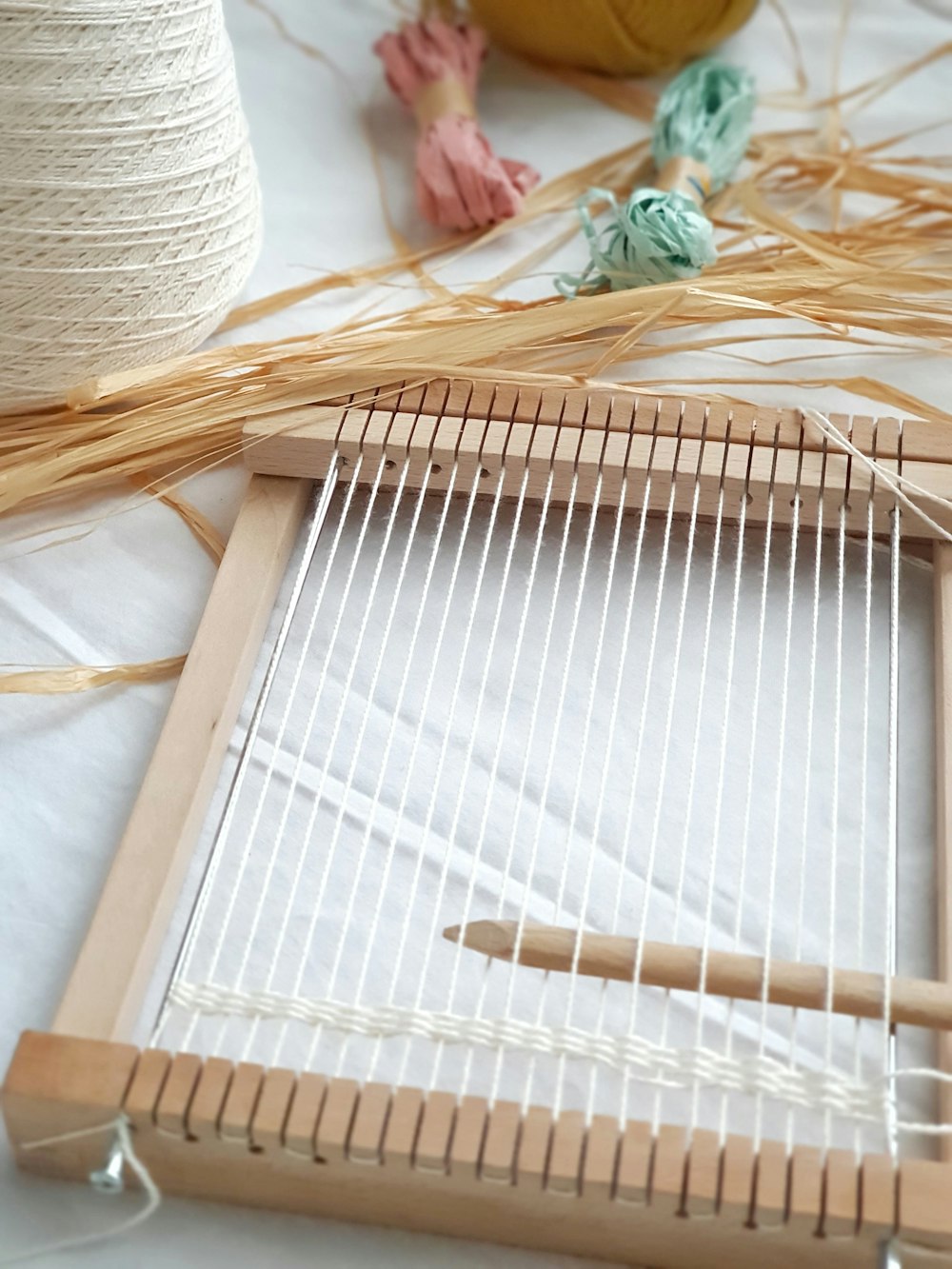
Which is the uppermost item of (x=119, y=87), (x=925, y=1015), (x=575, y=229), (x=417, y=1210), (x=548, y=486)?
(x=575, y=229)

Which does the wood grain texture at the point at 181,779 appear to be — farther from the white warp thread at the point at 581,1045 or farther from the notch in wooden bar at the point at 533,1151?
the notch in wooden bar at the point at 533,1151

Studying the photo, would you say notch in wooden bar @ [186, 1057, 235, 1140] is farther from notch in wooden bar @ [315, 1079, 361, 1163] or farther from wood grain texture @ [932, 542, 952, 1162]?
wood grain texture @ [932, 542, 952, 1162]

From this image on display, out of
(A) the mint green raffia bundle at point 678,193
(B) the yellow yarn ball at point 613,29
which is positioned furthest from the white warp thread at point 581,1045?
(B) the yellow yarn ball at point 613,29

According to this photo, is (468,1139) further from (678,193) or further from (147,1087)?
(678,193)

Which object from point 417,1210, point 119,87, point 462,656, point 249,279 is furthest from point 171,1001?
point 249,279

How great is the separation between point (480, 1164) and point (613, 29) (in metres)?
0.97

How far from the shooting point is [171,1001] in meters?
0.66

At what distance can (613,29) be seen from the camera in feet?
3.89

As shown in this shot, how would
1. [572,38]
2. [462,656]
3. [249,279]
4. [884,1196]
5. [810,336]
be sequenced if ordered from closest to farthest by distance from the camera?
[884,1196] < [462,656] < [810,336] < [249,279] < [572,38]

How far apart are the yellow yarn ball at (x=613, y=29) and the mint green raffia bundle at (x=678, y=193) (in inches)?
1.4

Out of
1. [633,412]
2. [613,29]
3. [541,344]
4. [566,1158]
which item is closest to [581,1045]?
[566,1158]

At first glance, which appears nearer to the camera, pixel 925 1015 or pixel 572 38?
pixel 925 1015

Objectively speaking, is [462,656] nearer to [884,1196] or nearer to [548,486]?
[548,486]

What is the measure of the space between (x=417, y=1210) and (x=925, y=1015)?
252 millimetres
